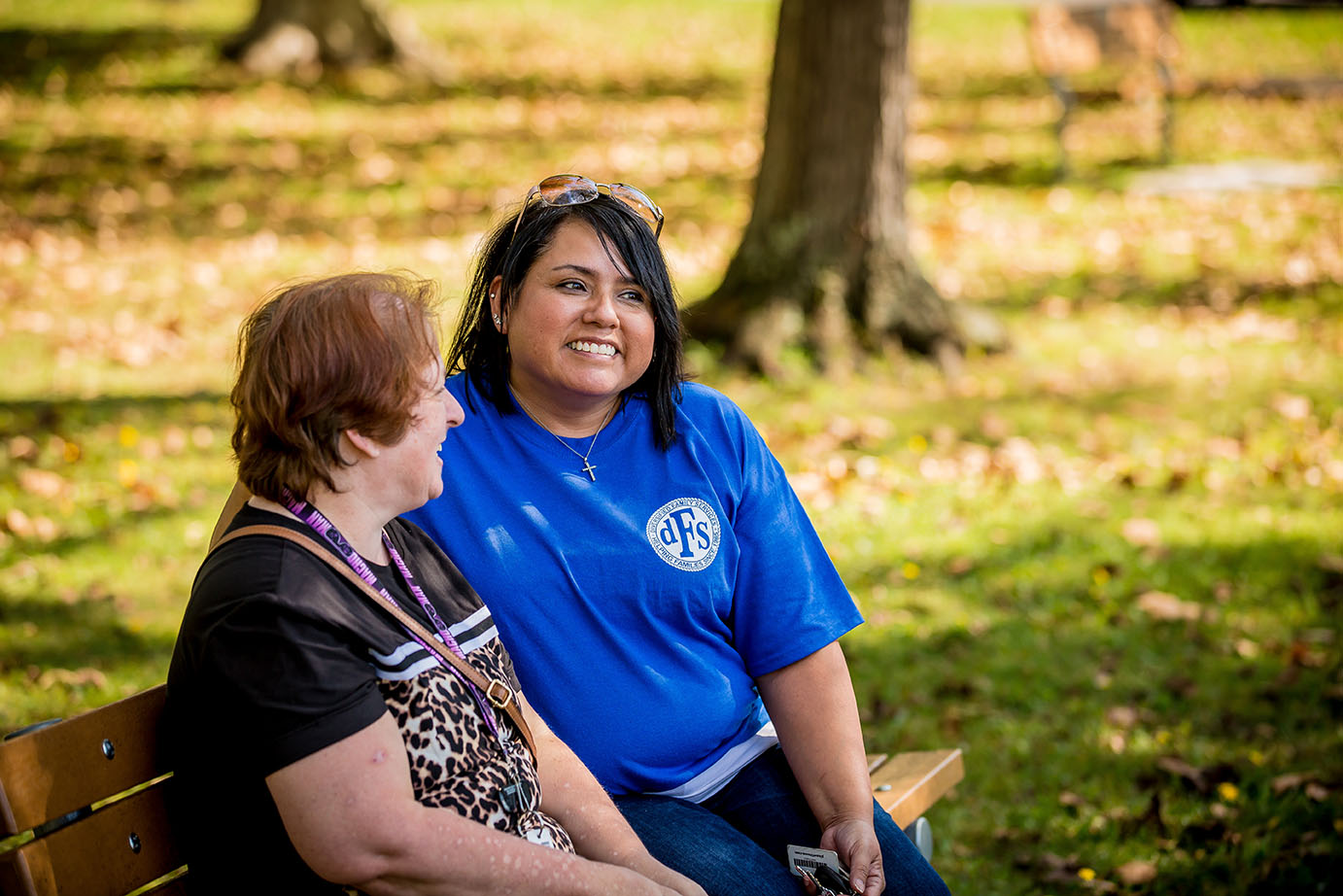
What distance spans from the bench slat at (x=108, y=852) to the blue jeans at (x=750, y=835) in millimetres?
879

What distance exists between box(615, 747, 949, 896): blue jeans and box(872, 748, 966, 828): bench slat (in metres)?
0.24

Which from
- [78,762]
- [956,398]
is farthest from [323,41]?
[78,762]

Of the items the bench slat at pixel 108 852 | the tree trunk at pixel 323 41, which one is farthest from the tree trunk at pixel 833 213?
the tree trunk at pixel 323 41

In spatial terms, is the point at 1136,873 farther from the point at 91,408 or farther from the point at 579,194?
the point at 91,408

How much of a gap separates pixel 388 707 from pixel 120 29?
1779 centimetres

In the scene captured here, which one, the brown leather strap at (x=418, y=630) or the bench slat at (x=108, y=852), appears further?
the brown leather strap at (x=418, y=630)

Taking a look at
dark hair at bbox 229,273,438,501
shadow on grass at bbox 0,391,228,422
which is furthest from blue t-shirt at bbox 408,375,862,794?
shadow on grass at bbox 0,391,228,422

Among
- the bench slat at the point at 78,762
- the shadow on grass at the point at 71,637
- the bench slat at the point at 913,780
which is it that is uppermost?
the bench slat at the point at 78,762

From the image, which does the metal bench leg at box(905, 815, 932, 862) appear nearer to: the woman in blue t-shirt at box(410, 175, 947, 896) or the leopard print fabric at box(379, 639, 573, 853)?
the woman in blue t-shirt at box(410, 175, 947, 896)

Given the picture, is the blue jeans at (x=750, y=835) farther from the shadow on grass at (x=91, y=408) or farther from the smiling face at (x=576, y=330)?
the shadow on grass at (x=91, y=408)

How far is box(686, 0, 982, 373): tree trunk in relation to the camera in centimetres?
746

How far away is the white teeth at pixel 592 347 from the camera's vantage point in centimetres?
256

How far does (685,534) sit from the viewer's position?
2.55m

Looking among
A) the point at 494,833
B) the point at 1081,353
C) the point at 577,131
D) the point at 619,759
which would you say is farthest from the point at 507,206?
the point at 577,131
